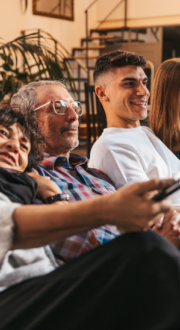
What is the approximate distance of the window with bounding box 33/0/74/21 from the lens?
273 inches

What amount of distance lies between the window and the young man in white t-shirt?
18.3ft

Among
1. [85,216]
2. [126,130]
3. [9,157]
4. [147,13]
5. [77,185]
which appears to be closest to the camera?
[85,216]

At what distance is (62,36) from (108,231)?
685cm

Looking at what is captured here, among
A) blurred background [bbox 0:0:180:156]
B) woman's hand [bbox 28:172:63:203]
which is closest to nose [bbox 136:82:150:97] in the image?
woman's hand [bbox 28:172:63:203]

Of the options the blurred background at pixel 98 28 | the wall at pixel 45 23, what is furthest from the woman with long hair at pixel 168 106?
the wall at pixel 45 23

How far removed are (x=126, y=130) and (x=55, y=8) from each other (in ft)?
20.2

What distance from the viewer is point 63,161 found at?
147cm

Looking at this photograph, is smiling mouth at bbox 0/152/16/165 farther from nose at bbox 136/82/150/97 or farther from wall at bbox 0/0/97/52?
wall at bbox 0/0/97/52

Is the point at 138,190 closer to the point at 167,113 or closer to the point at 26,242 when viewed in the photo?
the point at 26,242

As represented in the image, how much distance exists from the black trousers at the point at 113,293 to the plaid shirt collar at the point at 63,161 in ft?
1.97

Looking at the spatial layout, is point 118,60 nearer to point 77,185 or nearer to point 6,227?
point 77,185

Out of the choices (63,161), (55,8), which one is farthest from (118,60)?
(55,8)

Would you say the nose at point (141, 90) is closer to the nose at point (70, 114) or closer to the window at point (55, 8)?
the nose at point (70, 114)

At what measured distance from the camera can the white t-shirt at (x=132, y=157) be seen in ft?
5.21
